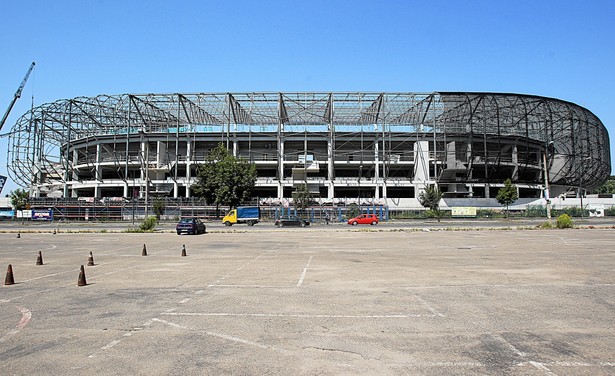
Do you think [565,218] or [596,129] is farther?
[596,129]

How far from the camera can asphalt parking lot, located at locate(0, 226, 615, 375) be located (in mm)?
4836

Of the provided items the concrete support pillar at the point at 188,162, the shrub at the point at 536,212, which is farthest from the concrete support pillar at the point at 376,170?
the concrete support pillar at the point at 188,162

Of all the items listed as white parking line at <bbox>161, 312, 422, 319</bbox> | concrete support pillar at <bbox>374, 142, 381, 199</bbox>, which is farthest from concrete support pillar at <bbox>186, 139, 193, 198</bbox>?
white parking line at <bbox>161, 312, 422, 319</bbox>

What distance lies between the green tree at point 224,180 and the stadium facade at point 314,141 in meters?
7.85

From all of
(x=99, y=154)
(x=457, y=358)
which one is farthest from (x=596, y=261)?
(x=99, y=154)

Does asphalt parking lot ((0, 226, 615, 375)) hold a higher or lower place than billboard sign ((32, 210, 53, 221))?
lower

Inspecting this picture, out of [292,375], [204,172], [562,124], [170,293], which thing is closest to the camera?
[292,375]

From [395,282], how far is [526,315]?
13.0 feet

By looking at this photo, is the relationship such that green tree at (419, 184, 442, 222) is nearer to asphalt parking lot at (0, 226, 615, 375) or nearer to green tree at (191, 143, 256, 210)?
green tree at (191, 143, 256, 210)

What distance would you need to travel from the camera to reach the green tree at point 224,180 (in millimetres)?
58625

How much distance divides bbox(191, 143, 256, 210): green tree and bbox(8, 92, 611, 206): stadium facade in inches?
309

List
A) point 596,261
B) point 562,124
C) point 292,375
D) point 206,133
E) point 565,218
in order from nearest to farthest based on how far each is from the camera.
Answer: point 292,375 → point 596,261 → point 565,218 → point 206,133 → point 562,124

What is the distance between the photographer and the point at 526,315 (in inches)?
280

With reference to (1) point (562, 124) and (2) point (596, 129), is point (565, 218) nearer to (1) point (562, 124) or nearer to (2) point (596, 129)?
(1) point (562, 124)
